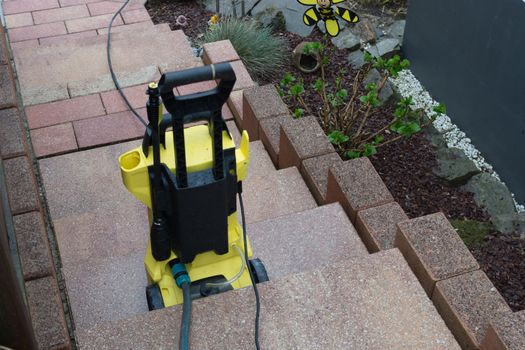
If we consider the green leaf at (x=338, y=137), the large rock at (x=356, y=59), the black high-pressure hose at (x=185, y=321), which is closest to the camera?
the black high-pressure hose at (x=185, y=321)

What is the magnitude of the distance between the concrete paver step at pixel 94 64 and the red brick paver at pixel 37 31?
0.34 meters

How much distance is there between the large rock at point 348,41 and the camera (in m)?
5.51

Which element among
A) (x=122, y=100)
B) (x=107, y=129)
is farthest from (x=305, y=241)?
(x=122, y=100)

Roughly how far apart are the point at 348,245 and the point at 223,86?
1.18 meters

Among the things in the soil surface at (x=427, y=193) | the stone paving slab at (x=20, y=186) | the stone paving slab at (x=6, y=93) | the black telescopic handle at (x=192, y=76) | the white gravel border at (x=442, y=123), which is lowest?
the white gravel border at (x=442, y=123)

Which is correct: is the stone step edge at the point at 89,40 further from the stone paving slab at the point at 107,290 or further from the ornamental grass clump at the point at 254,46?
the stone paving slab at the point at 107,290

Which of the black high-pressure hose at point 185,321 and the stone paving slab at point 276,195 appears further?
the stone paving slab at point 276,195

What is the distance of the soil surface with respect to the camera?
3.55 metres

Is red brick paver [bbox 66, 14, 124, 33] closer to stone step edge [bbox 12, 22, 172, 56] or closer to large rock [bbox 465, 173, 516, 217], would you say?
stone step edge [bbox 12, 22, 172, 56]

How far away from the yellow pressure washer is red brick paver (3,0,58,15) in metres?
4.18

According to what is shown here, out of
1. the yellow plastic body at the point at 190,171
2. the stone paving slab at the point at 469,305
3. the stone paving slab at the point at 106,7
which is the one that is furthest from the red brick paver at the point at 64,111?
the stone paving slab at the point at 469,305

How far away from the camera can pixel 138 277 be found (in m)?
2.94

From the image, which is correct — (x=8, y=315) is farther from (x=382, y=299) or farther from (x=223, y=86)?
(x=382, y=299)

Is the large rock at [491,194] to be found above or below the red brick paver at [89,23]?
above
